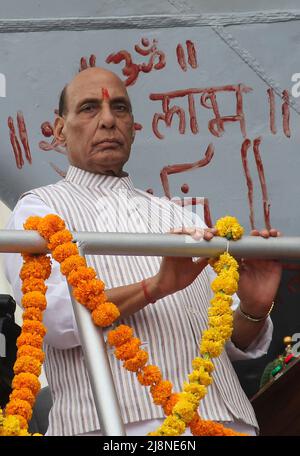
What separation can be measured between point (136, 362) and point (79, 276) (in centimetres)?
21

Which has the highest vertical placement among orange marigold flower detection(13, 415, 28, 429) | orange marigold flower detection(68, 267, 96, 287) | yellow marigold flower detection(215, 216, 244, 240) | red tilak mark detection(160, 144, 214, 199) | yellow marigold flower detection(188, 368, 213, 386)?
red tilak mark detection(160, 144, 214, 199)

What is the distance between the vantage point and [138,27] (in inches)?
153

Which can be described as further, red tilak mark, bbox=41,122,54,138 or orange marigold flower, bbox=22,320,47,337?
red tilak mark, bbox=41,122,54,138

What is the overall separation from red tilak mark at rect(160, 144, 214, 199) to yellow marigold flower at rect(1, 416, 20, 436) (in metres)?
1.59

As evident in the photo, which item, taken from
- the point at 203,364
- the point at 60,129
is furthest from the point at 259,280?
the point at 60,129

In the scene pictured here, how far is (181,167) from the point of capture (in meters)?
3.86

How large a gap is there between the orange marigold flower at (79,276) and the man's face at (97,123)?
2.09 ft

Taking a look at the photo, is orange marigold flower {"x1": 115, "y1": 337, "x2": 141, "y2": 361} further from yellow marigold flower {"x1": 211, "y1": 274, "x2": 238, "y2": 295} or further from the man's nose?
the man's nose

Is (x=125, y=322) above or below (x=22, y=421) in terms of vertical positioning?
above

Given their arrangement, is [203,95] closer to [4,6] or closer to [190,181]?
[190,181]

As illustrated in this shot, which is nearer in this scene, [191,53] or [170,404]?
[170,404]

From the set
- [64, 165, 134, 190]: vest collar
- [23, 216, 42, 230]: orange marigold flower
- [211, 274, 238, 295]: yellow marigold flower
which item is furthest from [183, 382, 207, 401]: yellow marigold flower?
[64, 165, 134, 190]: vest collar

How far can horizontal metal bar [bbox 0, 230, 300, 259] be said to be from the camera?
2512 millimetres

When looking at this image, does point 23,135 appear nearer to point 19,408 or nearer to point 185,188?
point 185,188
